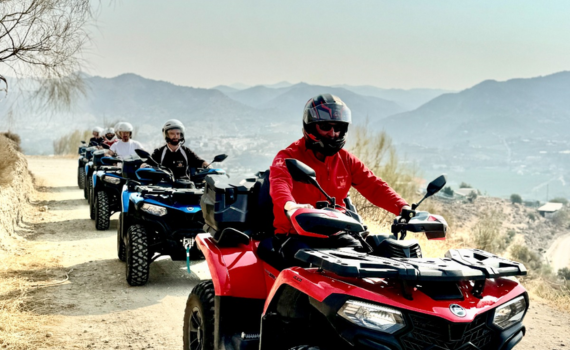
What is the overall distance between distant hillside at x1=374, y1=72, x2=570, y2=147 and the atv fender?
489 ft

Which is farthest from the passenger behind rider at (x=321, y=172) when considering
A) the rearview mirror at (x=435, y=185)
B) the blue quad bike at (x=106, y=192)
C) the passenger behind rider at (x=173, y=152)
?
the blue quad bike at (x=106, y=192)

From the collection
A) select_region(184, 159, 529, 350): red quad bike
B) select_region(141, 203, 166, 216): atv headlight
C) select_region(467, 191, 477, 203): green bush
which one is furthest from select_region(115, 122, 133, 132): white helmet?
select_region(467, 191, 477, 203): green bush

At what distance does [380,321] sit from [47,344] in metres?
3.97

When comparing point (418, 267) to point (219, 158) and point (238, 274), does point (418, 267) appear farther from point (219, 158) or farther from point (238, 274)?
point (219, 158)

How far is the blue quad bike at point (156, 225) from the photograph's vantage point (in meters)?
7.44

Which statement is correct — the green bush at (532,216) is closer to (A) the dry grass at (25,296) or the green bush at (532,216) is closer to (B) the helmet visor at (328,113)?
(A) the dry grass at (25,296)

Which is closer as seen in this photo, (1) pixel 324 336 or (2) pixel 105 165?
(1) pixel 324 336

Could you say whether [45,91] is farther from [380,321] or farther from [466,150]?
[466,150]

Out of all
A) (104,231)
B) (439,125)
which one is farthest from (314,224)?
(439,125)

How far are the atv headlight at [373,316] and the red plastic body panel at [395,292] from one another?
3cm

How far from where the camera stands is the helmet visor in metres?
3.88

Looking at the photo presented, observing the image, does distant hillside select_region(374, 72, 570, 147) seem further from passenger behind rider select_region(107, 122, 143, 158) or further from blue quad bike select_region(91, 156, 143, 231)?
blue quad bike select_region(91, 156, 143, 231)

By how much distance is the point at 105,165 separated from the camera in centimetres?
1315

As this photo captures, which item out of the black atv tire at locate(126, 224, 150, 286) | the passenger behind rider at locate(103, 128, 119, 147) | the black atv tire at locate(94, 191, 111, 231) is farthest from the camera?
the passenger behind rider at locate(103, 128, 119, 147)
